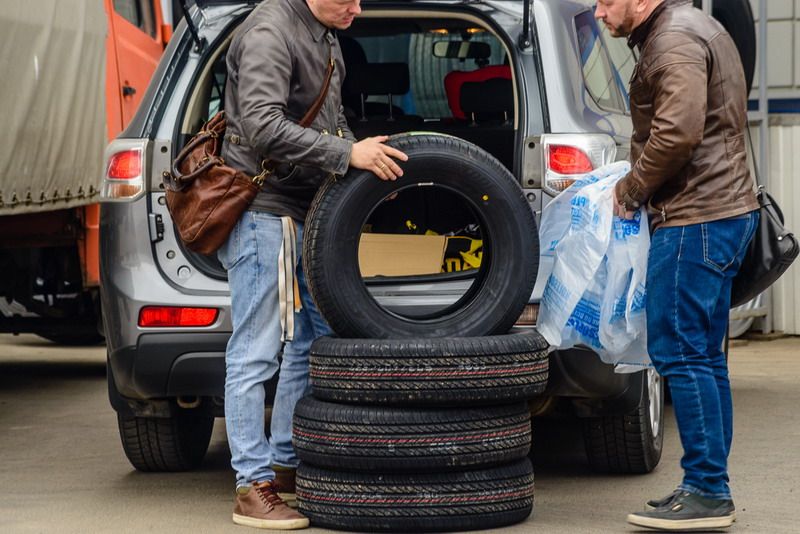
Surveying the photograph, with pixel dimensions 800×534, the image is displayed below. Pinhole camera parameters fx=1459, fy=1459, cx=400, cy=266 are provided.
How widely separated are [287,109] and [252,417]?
103 centimetres

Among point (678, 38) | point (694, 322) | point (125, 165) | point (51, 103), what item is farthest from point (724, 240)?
point (51, 103)

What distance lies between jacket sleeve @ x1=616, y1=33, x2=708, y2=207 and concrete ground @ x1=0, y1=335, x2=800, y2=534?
1190mm

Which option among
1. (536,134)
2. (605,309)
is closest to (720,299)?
(605,309)

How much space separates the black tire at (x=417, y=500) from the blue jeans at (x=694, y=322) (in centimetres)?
57

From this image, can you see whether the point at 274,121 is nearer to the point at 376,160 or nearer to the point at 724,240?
the point at 376,160

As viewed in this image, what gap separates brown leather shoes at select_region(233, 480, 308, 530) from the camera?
4.73 metres

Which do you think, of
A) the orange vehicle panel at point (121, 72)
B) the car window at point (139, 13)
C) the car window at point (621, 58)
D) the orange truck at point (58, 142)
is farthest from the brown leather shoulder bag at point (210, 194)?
the car window at point (139, 13)

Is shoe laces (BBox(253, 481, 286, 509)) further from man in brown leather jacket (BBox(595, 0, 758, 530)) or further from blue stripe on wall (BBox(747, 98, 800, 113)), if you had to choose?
blue stripe on wall (BBox(747, 98, 800, 113))

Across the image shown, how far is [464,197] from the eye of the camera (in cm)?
477

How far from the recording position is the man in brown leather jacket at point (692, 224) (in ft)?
15.0

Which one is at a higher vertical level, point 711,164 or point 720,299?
point 711,164

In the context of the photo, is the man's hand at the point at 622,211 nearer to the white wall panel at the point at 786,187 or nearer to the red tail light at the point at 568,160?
the red tail light at the point at 568,160

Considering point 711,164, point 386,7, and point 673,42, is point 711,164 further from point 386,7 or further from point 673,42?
point 386,7

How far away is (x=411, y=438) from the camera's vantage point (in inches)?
178
